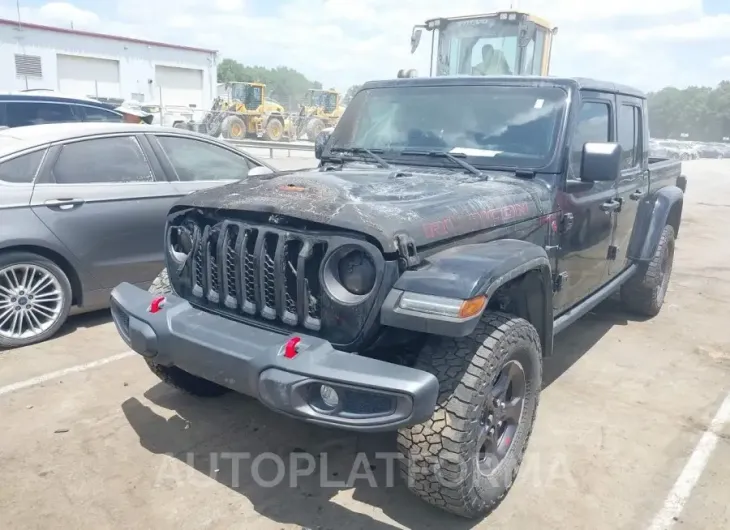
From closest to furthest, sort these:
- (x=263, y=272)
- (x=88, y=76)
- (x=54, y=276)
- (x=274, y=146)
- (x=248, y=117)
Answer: (x=263, y=272) → (x=54, y=276) → (x=274, y=146) → (x=248, y=117) → (x=88, y=76)

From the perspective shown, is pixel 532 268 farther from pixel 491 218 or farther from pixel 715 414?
pixel 715 414

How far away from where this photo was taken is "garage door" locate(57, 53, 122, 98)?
104 ft

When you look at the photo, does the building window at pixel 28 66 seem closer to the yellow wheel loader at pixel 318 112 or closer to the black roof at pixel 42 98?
the yellow wheel loader at pixel 318 112

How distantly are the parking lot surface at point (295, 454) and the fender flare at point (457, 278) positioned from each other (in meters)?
1.02

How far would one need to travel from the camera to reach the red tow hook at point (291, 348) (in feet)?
8.39

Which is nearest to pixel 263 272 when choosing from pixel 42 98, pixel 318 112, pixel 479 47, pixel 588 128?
pixel 588 128

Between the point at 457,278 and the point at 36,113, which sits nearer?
the point at 457,278

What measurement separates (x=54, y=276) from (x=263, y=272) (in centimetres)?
276

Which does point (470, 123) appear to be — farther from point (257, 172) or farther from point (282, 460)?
point (282, 460)

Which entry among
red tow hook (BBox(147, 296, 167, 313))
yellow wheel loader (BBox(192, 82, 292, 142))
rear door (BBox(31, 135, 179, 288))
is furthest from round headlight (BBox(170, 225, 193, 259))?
yellow wheel loader (BBox(192, 82, 292, 142))

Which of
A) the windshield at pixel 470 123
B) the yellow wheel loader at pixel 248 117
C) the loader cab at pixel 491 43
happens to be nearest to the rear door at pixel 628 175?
the windshield at pixel 470 123

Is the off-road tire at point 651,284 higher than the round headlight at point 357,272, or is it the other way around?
the round headlight at point 357,272

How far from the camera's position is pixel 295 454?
344cm

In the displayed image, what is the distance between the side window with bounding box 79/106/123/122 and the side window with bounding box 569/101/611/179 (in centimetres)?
754
